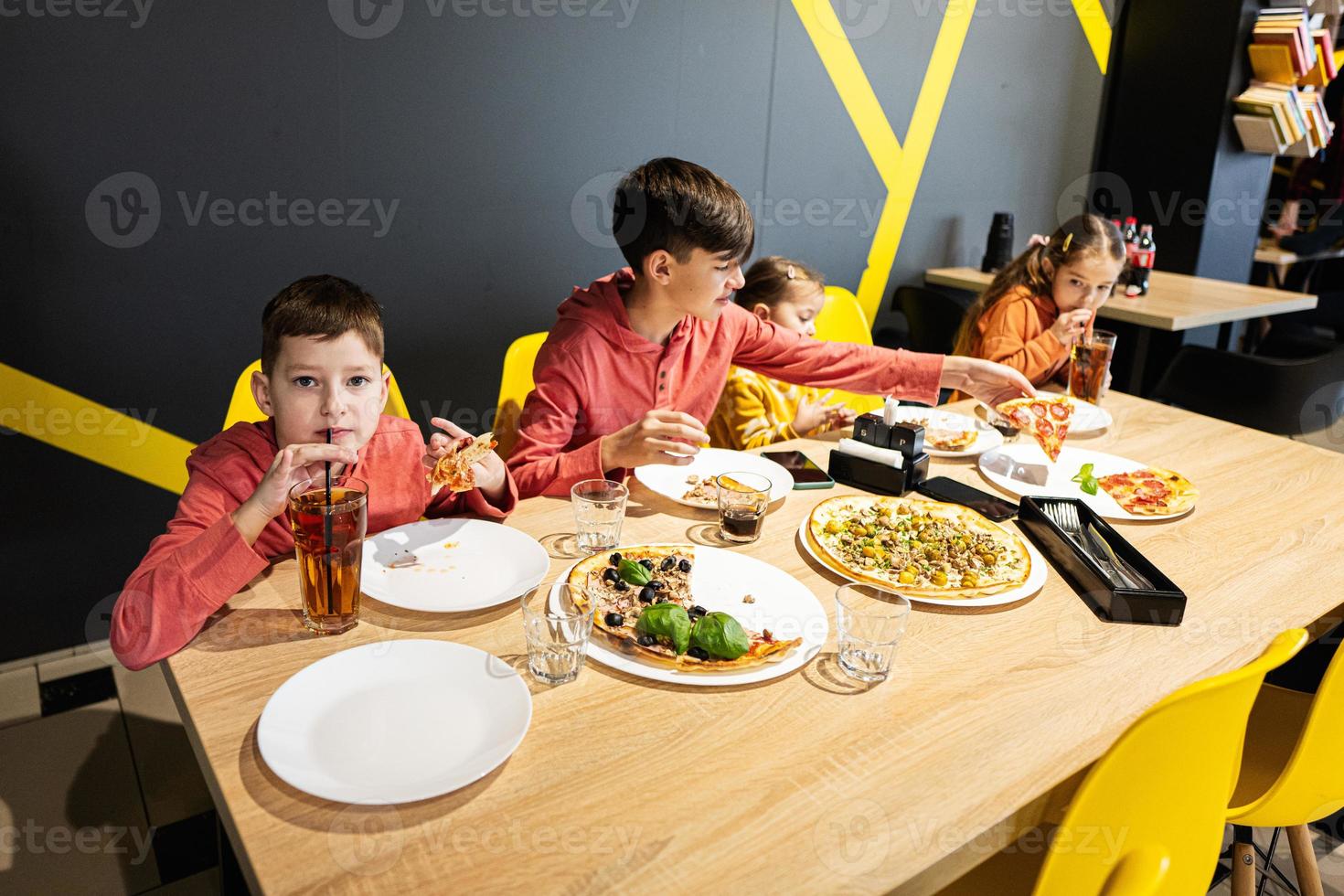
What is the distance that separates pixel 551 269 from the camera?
10.2ft

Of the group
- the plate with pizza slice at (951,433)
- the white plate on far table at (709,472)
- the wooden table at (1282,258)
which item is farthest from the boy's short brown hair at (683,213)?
the wooden table at (1282,258)

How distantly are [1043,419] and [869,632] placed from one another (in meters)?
0.88

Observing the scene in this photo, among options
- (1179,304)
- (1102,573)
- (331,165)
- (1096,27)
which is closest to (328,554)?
(1102,573)

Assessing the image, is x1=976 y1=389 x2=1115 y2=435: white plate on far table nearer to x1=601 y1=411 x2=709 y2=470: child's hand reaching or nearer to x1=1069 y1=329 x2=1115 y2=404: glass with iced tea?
x1=1069 y1=329 x2=1115 y2=404: glass with iced tea

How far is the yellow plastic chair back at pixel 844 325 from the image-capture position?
2881mm

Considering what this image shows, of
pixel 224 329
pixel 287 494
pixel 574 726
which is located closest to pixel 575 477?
pixel 287 494

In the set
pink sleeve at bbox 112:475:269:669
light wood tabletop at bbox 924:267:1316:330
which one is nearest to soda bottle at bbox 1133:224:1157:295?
light wood tabletop at bbox 924:267:1316:330

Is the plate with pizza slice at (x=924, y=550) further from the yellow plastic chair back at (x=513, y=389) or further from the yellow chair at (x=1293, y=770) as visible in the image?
the yellow plastic chair back at (x=513, y=389)

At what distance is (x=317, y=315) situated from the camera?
144 centimetres

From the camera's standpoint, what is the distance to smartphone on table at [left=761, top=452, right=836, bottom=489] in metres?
1.77

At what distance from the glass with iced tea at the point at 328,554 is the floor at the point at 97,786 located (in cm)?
61

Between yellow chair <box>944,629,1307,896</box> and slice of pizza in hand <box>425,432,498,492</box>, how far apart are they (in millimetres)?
943

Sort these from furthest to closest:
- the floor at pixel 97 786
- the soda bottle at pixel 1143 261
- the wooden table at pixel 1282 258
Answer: the wooden table at pixel 1282 258
the soda bottle at pixel 1143 261
the floor at pixel 97 786

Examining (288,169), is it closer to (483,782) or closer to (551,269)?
(551,269)
